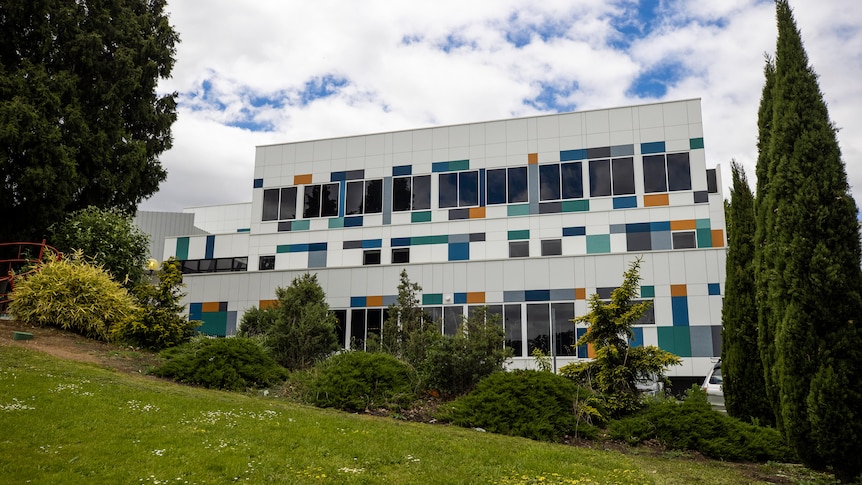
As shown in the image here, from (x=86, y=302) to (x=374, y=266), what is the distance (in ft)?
37.8

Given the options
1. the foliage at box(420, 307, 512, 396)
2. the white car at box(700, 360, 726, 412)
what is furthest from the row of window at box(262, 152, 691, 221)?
the foliage at box(420, 307, 512, 396)

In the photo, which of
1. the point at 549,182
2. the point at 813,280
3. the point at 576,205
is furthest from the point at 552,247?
the point at 813,280

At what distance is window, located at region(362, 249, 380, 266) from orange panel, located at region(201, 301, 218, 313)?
6.68 metres

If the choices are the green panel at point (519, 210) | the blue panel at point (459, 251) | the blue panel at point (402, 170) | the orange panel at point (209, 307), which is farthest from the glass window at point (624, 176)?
the orange panel at point (209, 307)

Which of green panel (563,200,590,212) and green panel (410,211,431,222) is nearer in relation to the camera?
green panel (563,200,590,212)

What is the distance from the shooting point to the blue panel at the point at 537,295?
79.4 ft

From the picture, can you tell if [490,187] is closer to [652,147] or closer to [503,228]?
[503,228]

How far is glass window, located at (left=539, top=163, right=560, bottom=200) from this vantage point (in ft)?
94.9

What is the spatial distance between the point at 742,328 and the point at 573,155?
17.1m

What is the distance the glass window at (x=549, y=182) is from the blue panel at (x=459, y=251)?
384 cm

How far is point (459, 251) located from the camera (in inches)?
1168

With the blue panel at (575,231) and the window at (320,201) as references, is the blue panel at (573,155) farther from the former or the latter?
the window at (320,201)

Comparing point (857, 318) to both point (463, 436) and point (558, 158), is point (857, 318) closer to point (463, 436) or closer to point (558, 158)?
point (463, 436)

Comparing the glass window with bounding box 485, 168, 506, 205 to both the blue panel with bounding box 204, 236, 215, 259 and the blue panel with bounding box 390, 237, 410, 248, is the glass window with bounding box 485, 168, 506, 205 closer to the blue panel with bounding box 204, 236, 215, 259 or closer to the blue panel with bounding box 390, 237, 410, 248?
the blue panel with bounding box 390, 237, 410, 248
